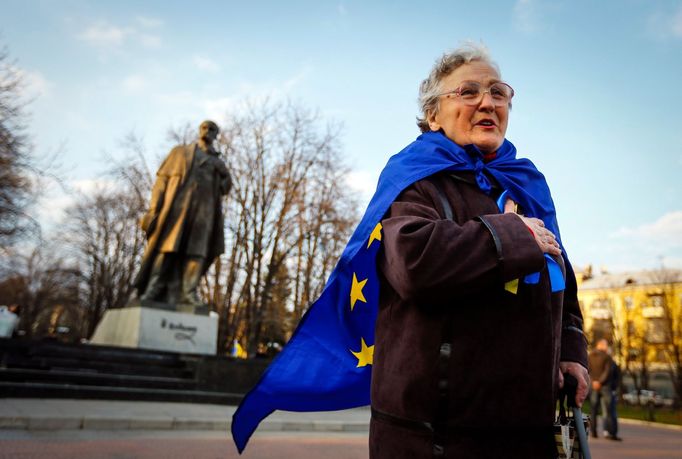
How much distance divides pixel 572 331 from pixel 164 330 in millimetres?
10744

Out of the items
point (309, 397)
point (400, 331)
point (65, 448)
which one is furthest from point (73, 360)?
point (400, 331)

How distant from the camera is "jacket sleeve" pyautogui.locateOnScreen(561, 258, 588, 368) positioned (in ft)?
6.04

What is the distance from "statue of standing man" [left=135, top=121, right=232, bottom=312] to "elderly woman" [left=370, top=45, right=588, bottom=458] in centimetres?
1081

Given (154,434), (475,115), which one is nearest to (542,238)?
(475,115)

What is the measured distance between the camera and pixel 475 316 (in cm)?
148

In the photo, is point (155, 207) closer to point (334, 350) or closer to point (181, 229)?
point (181, 229)

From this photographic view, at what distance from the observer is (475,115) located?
189 centimetres

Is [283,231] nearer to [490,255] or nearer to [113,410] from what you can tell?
[113,410]

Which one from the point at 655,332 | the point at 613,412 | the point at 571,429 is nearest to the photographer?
the point at 571,429

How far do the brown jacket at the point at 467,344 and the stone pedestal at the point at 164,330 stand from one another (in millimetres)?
10547

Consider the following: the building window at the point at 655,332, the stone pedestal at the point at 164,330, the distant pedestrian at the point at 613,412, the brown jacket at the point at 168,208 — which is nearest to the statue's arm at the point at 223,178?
the brown jacket at the point at 168,208

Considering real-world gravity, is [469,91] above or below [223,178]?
below

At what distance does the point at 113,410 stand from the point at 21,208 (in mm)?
15944

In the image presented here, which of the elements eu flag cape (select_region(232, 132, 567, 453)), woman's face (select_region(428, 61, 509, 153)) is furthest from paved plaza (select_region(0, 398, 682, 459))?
woman's face (select_region(428, 61, 509, 153))
